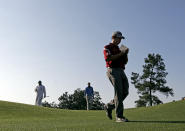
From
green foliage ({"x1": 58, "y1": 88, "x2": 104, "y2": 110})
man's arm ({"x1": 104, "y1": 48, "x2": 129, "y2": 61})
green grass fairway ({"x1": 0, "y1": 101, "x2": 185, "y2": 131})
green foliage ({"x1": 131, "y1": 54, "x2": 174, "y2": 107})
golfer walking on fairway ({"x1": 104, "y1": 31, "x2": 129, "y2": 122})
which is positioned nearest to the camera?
green grass fairway ({"x1": 0, "y1": 101, "x2": 185, "y2": 131})

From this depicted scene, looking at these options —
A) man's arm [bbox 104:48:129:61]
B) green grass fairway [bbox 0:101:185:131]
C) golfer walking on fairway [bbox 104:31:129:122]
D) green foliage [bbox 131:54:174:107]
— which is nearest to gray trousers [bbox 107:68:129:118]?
golfer walking on fairway [bbox 104:31:129:122]

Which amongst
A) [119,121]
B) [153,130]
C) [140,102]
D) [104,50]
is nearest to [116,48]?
[104,50]

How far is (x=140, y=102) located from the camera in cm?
6800

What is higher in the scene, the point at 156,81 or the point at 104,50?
the point at 156,81

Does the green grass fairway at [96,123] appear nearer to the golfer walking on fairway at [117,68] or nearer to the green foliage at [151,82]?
the golfer walking on fairway at [117,68]

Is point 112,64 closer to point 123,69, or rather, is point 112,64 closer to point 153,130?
point 123,69

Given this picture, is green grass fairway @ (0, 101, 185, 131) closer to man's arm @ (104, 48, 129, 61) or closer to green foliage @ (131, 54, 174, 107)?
man's arm @ (104, 48, 129, 61)

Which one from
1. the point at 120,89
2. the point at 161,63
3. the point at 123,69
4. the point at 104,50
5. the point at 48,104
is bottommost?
the point at 120,89

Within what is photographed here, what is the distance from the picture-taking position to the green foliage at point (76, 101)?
337 feet

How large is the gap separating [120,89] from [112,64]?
63 centimetres

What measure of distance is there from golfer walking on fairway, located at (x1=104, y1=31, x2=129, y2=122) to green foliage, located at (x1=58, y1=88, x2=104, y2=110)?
308 ft

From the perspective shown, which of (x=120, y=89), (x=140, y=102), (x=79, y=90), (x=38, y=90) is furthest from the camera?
(x=79, y=90)

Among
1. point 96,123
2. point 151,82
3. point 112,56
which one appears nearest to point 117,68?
point 112,56

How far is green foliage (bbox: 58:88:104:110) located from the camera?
337 ft
